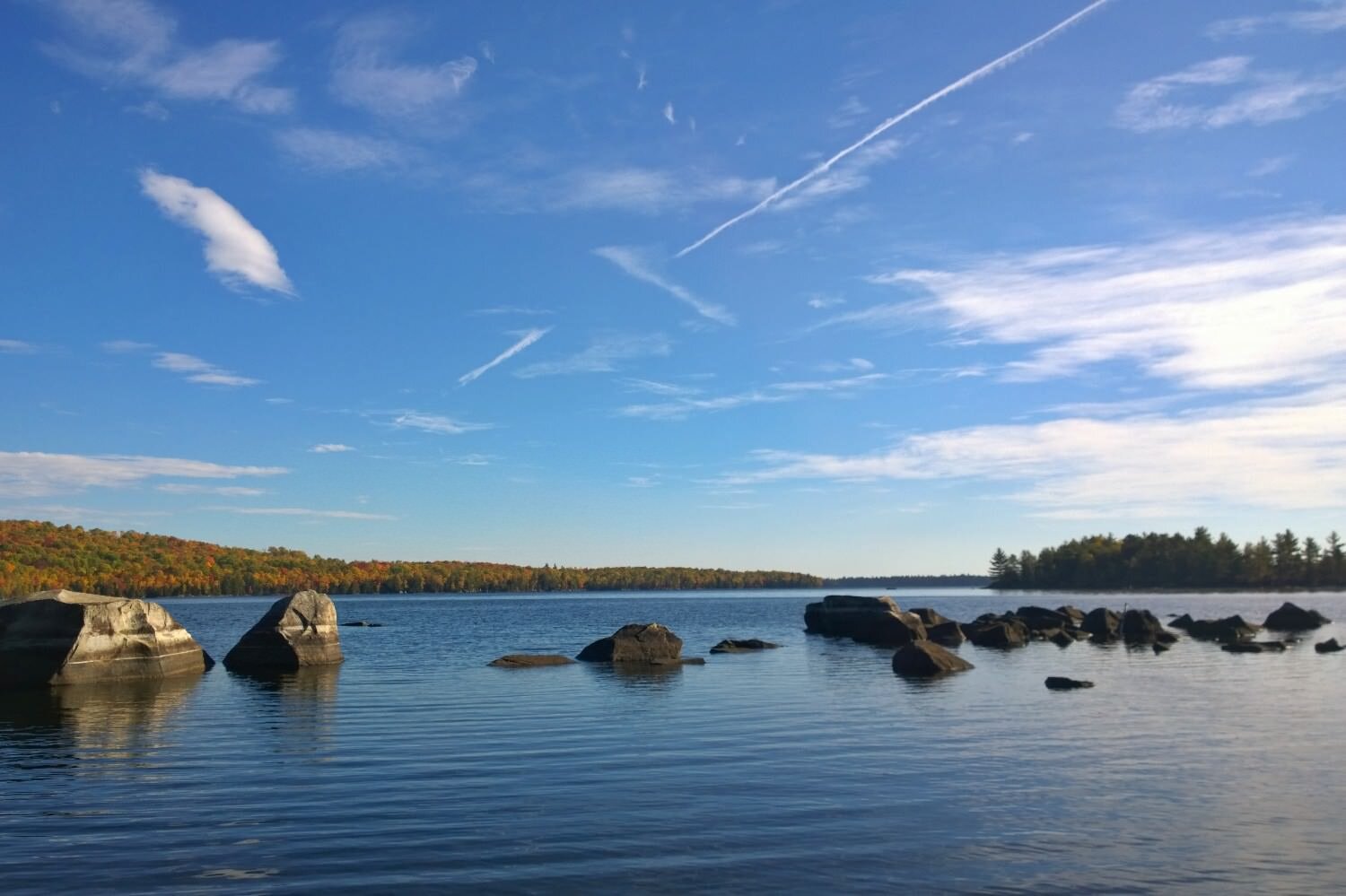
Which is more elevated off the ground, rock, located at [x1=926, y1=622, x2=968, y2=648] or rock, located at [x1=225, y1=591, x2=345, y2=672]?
rock, located at [x1=225, y1=591, x2=345, y2=672]

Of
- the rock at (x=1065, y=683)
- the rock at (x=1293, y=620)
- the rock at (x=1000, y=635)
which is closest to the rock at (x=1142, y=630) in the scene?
the rock at (x=1000, y=635)

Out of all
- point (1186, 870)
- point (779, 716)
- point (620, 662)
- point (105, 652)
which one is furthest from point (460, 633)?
point (1186, 870)

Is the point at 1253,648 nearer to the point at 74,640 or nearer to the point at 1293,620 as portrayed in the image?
the point at 1293,620

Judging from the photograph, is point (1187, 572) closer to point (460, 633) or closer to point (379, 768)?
point (460, 633)

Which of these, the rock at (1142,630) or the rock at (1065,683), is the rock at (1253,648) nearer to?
the rock at (1142,630)

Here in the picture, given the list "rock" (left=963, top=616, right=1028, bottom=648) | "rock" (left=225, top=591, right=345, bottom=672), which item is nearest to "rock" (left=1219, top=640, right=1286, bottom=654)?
"rock" (left=963, top=616, right=1028, bottom=648)

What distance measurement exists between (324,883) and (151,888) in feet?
6.28

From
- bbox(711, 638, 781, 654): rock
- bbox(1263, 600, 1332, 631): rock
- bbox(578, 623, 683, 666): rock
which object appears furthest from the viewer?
bbox(1263, 600, 1332, 631): rock

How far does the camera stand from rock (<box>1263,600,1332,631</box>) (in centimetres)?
7150

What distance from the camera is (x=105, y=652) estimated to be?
112ft

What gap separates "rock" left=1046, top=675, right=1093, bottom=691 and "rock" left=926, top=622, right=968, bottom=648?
79.4 feet

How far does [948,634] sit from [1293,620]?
31845mm

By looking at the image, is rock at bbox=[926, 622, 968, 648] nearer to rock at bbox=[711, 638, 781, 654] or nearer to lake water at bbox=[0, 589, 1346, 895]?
rock at bbox=[711, 638, 781, 654]

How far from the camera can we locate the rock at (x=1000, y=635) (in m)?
56.8
